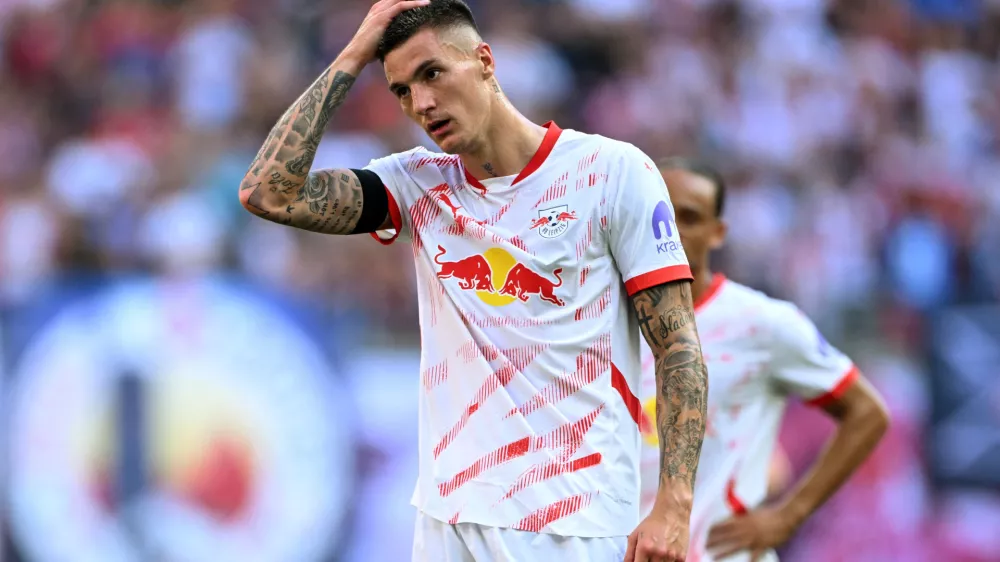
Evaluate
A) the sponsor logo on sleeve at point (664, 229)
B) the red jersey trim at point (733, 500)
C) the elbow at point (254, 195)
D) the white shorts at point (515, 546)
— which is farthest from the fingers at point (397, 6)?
the red jersey trim at point (733, 500)

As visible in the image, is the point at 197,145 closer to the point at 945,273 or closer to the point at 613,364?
the point at 945,273

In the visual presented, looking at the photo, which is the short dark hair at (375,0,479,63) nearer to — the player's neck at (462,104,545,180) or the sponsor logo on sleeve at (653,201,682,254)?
the player's neck at (462,104,545,180)

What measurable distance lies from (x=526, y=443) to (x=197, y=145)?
6938 mm

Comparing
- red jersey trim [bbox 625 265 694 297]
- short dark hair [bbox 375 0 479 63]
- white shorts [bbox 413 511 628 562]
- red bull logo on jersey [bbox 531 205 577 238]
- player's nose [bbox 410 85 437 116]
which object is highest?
short dark hair [bbox 375 0 479 63]

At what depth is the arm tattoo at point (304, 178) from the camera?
12.0 ft

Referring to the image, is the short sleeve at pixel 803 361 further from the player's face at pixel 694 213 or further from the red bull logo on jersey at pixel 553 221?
the red bull logo on jersey at pixel 553 221

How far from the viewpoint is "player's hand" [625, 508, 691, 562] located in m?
3.29

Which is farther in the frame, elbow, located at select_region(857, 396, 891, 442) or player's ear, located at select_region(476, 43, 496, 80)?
elbow, located at select_region(857, 396, 891, 442)

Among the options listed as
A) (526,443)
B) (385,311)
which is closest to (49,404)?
(385,311)

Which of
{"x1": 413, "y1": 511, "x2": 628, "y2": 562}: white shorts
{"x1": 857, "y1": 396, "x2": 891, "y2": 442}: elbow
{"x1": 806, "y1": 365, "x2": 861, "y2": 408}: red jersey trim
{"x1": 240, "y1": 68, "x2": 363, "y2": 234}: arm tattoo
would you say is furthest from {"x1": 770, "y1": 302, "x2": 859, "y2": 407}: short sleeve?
{"x1": 240, "y1": 68, "x2": 363, "y2": 234}: arm tattoo

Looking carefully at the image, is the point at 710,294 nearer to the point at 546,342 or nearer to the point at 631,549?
the point at 546,342

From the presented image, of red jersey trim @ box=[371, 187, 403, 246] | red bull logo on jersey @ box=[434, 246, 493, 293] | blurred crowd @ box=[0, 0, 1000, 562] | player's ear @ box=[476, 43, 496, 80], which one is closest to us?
red bull logo on jersey @ box=[434, 246, 493, 293]

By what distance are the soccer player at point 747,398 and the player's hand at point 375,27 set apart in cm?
159

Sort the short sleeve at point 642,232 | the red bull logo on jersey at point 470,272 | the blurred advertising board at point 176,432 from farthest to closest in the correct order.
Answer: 1. the blurred advertising board at point 176,432
2. the red bull logo on jersey at point 470,272
3. the short sleeve at point 642,232
